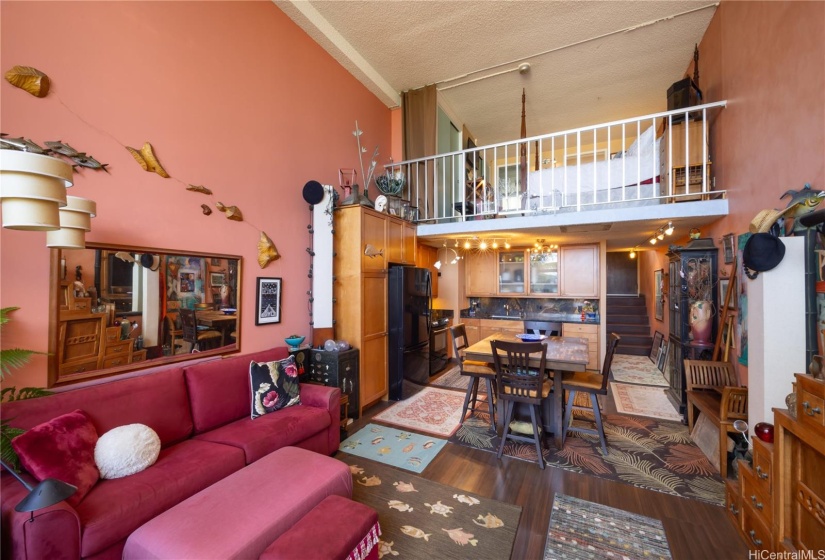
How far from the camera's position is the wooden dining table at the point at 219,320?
107 inches

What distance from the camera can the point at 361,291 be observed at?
370 cm

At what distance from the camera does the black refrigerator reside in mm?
4174

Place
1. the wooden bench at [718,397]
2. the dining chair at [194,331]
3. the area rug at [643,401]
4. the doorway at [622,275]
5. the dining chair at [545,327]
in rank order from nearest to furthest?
the wooden bench at [718,397] → the dining chair at [194,331] → the area rug at [643,401] → the dining chair at [545,327] → the doorway at [622,275]

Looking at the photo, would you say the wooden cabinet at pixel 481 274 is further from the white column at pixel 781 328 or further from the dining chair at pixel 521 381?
the white column at pixel 781 328

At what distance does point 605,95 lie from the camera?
5539 mm

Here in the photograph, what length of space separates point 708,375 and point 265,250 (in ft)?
14.7

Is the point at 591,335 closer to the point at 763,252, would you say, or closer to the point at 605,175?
the point at 605,175

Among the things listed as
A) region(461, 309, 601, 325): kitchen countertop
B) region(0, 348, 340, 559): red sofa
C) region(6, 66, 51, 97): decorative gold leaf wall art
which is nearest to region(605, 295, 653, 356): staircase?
region(461, 309, 601, 325): kitchen countertop

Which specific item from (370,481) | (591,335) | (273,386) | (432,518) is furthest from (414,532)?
(591,335)

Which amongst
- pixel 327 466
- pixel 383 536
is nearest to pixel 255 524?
pixel 327 466

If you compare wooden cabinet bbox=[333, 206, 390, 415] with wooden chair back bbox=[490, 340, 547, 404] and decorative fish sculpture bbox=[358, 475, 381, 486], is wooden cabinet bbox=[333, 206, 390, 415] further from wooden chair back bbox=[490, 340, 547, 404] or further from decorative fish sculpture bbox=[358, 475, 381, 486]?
wooden chair back bbox=[490, 340, 547, 404]

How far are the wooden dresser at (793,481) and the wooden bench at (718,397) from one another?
0.76 metres

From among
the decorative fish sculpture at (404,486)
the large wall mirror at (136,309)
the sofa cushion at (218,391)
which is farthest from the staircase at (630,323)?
the large wall mirror at (136,309)

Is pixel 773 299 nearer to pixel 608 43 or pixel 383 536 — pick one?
pixel 383 536
